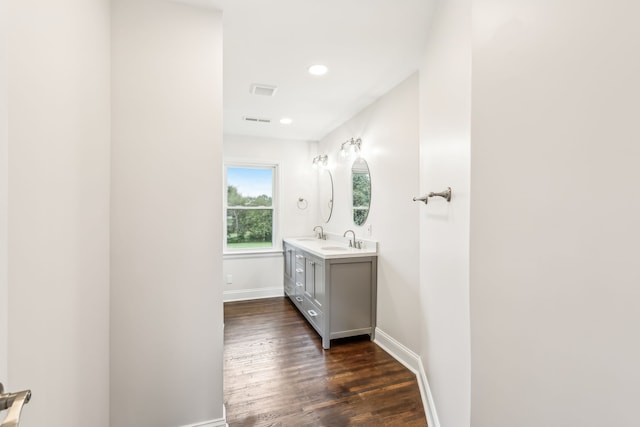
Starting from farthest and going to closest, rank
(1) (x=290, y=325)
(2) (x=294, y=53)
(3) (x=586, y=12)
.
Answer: (1) (x=290, y=325) < (2) (x=294, y=53) < (3) (x=586, y=12)

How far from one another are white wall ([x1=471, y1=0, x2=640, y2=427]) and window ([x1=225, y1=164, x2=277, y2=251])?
407cm

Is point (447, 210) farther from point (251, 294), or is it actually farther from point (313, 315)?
point (251, 294)

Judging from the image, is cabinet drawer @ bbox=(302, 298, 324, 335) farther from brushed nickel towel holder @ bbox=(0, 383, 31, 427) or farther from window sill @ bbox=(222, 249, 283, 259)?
brushed nickel towel holder @ bbox=(0, 383, 31, 427)

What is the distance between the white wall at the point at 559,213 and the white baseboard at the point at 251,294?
3.96 meters

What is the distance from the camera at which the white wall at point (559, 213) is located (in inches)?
16.1

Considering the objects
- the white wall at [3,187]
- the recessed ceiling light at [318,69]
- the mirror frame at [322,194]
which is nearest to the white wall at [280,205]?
the mirror frame at [322,194]

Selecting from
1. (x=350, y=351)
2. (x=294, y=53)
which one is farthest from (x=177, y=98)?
(x=350, y=351)

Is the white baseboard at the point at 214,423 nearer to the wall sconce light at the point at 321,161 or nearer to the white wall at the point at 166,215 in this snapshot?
the white wall at the point at 166,215

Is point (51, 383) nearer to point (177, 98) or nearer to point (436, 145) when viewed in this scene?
point (177, 98)

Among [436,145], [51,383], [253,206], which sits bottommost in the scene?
[51,383]

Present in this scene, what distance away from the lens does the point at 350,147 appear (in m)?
3.59

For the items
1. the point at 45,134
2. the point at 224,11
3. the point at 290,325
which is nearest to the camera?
the point at 45,134

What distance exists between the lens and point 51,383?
0.95 m

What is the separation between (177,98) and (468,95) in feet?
4.76
